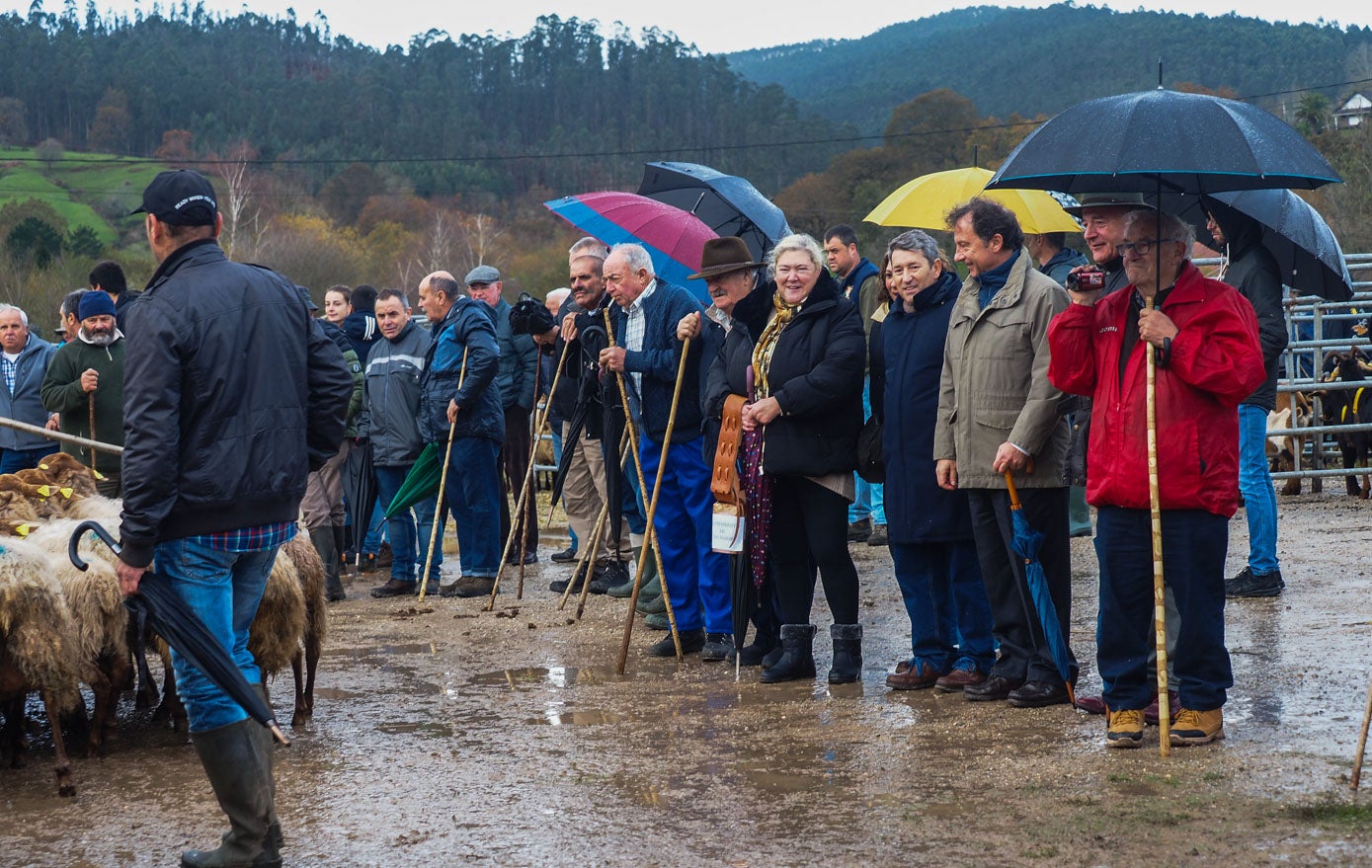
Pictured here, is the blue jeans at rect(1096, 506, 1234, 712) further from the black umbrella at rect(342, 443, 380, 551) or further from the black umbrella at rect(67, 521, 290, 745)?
the black umbrella at rect(342, 443, 380, 551)

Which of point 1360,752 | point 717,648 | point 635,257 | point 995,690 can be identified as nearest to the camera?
point 1360,752

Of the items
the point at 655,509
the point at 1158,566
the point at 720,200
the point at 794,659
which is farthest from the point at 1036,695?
the point at 720,200

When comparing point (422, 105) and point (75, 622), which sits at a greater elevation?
point (422, 105)

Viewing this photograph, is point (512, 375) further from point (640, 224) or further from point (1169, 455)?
point (1169, 455)

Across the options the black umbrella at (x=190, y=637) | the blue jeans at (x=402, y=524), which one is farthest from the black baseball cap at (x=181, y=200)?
the blue jeans at (x=402, y=524)

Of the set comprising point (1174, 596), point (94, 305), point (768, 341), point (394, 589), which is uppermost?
point (94, 305)

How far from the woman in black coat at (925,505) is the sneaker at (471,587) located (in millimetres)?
4446

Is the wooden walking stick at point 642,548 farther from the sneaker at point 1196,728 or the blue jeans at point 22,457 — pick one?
the blue jeans at point 22,457

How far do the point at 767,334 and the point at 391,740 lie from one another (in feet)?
8.62

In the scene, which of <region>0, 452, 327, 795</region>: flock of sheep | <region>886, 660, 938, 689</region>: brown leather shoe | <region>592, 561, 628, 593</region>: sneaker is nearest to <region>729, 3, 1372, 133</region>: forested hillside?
<region>592, 561, 628, 593</region>: sneaker

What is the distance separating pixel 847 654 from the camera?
6922 mm

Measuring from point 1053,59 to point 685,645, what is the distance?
326 feet

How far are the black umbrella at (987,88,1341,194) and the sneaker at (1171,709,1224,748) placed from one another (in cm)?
194

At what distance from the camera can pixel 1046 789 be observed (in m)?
4.91
